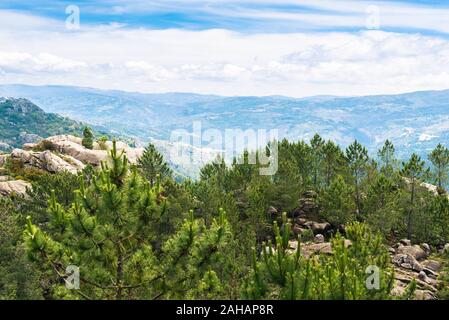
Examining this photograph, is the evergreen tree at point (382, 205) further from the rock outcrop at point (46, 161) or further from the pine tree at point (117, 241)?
the rock outcrop at point (46, 161)

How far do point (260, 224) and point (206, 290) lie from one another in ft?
132

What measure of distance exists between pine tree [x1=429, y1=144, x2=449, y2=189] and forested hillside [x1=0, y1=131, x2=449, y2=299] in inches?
18.7

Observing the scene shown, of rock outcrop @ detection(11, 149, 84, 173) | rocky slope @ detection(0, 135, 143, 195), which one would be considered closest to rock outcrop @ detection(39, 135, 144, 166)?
rocky slope @ detection(0, 135, 143, 195)

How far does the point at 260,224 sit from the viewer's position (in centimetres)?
5853

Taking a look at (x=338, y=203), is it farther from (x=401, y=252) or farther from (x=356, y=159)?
(x=356, y=159)

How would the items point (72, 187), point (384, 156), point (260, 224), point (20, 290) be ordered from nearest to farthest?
1. point (20, 290)
2. point (72, 187)
3. point (260, 224)
4. point (384, 156)

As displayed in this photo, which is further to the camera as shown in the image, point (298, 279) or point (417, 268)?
point (417, 268)

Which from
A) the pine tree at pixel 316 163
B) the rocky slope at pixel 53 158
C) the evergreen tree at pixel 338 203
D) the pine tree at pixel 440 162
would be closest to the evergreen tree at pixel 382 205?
the evergreen tree at pixel 338 203

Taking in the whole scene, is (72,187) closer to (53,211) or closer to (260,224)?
(260,224)

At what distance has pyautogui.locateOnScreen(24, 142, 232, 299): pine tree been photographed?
59.0 ft

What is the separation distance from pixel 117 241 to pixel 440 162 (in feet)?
287

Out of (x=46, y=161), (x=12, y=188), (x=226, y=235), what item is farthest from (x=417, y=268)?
(x=46, y=161)

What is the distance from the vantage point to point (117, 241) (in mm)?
19688
